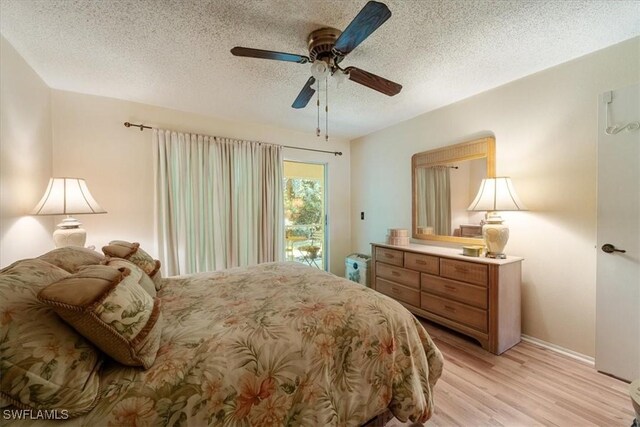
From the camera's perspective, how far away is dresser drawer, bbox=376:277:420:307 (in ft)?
9.18

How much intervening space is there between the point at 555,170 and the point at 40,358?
3.32 metres

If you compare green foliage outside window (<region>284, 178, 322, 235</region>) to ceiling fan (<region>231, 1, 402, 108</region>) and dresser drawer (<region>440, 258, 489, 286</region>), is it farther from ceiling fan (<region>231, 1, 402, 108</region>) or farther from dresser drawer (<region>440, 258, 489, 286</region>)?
dresser drawer (<region>440, 258, 489, 286</region>)

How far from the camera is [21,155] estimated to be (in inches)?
77.1

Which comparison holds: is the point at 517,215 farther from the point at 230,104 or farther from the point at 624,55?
the point at 230,104

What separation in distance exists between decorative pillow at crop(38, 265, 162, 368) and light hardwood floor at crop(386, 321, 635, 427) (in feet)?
4.61

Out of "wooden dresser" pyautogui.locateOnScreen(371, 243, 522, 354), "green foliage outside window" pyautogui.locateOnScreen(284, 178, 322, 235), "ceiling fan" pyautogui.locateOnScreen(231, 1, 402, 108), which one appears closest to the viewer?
"ceiling fan" pyautogui.locateOnScreen(231, 1, 402, 108)

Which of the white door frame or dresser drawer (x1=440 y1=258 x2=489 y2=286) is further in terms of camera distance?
dresser drawer (x1=440 y1=258 x2=489 y2=286)

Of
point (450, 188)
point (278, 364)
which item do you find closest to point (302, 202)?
point (450, 188)

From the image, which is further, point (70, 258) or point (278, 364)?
point (70, 258)

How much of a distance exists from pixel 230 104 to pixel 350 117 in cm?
150

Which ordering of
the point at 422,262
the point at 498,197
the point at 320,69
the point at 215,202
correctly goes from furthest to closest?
the point at 215,202 → the point at 422,262 → the point at 498,197 → the point at 320,69

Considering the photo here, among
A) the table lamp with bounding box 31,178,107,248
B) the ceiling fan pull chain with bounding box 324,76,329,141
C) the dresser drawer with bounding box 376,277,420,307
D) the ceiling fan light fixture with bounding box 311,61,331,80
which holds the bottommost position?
the dresser drawer with bounding box 376,277,420,307

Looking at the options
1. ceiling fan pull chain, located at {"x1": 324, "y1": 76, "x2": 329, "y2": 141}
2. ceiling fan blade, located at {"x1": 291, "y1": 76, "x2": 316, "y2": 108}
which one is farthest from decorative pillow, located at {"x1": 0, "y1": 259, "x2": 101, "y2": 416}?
ceiling fan pull chain, located at {"x1": 324, "y1": 76, "x2": 329, "y2": 141}

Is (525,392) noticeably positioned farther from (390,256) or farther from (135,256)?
(135,256)
